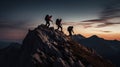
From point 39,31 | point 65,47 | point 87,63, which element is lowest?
point 87,63

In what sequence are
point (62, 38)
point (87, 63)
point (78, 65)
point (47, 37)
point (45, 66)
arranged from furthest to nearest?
1. point (62, 38)
2. point (47, 37)
3. point (87, 63)
4. point (78, 65)
5. point (45, 66)

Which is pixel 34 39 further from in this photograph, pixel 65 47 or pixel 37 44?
pixel 65 47

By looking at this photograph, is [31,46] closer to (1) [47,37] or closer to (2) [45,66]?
(1) [47,37]

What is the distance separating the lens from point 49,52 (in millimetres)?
71688

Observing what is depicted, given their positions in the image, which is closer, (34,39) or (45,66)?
(45,66)

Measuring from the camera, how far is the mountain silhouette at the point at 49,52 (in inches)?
2613

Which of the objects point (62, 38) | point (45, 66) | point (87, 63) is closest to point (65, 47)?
point (62, 38)

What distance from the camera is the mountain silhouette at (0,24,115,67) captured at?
66.4m

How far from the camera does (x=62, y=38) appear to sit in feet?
277

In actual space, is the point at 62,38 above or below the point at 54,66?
above

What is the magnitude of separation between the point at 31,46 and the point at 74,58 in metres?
17.7

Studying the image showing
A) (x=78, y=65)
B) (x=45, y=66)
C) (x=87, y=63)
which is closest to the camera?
(x=45, y=66)

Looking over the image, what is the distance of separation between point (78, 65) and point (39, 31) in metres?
21.1

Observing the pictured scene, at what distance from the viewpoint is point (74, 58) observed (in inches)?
2931
